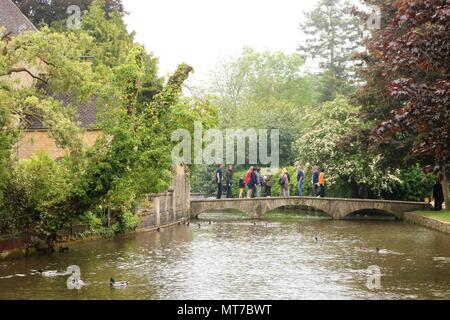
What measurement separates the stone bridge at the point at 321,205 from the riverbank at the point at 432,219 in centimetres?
133

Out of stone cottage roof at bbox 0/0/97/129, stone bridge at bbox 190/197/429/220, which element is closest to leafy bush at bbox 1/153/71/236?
stone cottage roof at bbox 0/0/97/129

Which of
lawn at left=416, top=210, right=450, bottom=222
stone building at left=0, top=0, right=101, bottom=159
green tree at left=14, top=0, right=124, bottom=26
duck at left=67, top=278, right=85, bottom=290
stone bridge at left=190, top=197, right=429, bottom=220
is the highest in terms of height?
green tree at left=14, top=0, right=124, bottom=26

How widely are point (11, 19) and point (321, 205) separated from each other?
64.0 ft

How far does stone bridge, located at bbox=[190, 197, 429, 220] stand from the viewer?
42.2 meters

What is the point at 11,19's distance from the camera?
3953 cm

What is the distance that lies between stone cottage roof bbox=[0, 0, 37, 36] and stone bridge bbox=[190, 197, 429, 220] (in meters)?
13.5

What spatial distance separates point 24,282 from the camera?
17984 millimetres

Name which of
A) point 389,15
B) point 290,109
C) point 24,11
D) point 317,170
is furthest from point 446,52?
point 290,109

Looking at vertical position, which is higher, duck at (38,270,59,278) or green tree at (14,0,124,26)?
green tree at (14,0,124,26)

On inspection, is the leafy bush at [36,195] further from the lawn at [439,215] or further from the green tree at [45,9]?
the green tree at [45,9]

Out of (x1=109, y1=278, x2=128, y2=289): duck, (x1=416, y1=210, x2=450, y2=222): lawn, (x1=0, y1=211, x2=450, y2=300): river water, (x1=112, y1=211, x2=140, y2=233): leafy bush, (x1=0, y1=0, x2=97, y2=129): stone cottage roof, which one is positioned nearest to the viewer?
(x1=0, y1=211, x2=450, y2=300): river water

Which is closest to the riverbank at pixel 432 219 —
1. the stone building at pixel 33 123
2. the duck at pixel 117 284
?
the stone building at pixel 33 123

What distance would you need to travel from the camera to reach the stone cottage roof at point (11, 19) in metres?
38.8

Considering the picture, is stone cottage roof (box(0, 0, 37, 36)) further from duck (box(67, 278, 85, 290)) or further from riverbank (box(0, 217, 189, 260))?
duck (box(67, 278, 85, 290))
